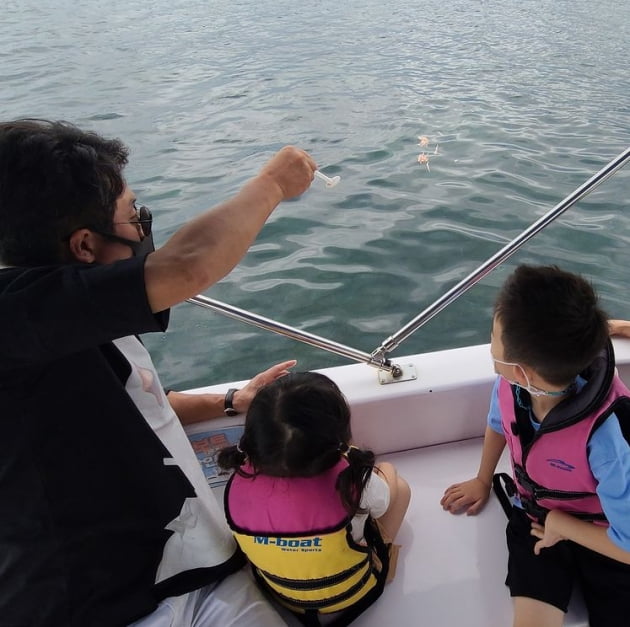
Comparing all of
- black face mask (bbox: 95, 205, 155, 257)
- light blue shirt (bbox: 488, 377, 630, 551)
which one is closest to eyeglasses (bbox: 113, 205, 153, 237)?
black face mask (bbox: 95, 205, 155, 257)

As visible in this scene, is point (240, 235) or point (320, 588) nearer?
point (240, 235)

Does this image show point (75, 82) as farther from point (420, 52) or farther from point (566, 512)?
point (566, 512)

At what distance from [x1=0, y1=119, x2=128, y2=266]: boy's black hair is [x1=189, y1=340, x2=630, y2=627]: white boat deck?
90 centimetres

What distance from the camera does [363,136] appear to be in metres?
6.15

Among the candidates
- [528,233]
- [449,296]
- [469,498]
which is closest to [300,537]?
[469,498]

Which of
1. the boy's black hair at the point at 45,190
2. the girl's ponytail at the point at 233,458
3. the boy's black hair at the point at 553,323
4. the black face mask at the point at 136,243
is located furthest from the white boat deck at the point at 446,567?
the boy's black hair at the point at 45,190

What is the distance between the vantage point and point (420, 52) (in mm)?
9781

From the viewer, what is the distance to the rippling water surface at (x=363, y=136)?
129 inches

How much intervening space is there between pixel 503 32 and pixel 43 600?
12.1 meters

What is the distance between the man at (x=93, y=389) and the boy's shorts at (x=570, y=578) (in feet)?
1.97

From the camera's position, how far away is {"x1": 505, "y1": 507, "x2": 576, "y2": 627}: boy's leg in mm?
1373

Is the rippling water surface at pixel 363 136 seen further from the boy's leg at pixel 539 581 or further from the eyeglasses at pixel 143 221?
the eyeglasses at pixel 143 221

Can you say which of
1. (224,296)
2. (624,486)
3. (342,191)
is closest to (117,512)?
(624,486)

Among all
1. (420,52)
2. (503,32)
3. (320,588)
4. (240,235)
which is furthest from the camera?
(503,32)
